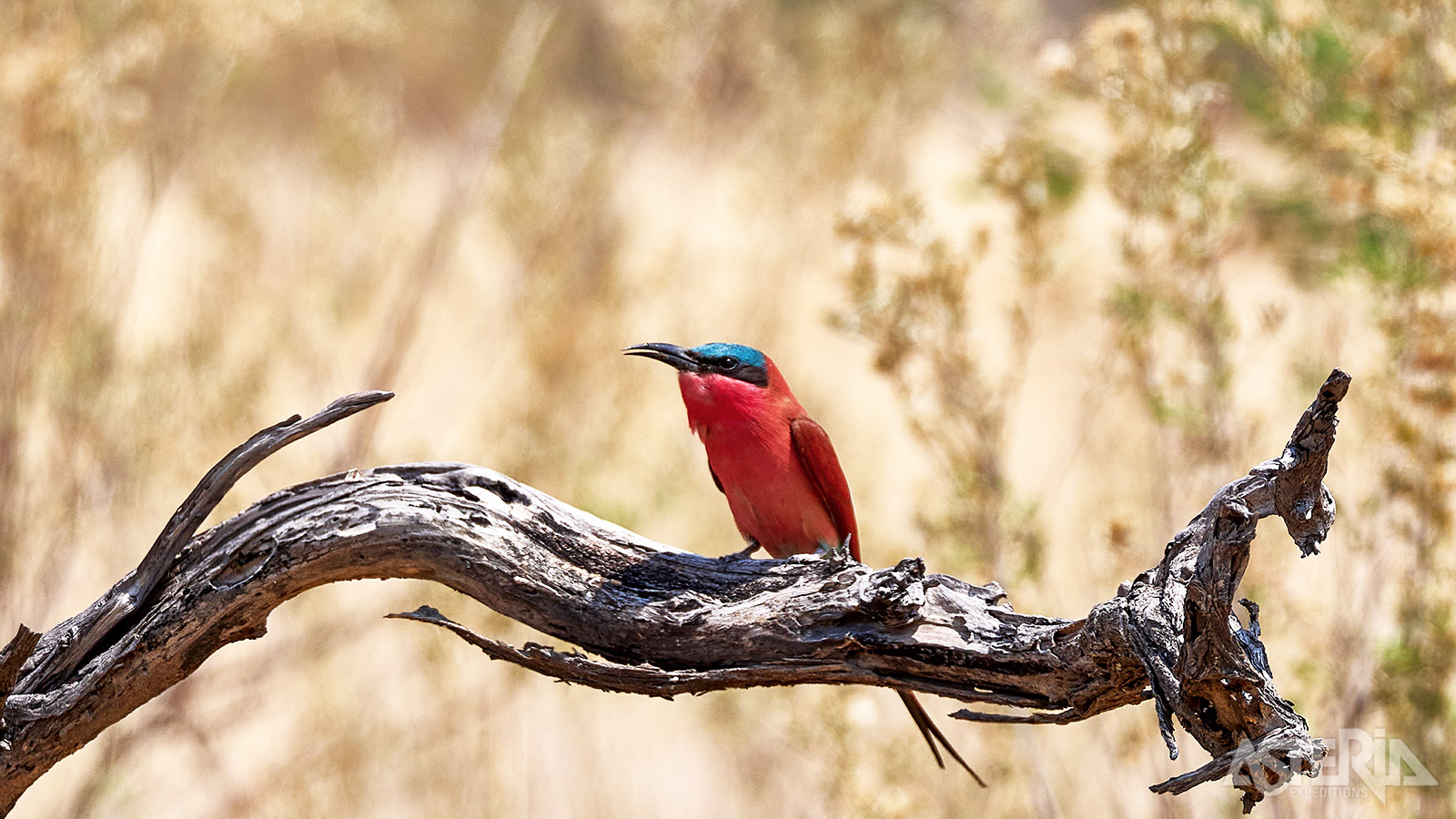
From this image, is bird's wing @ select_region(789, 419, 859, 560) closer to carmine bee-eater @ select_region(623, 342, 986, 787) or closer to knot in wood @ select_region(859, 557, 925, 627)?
carmine bee-eater @ select_region(623, 342, 986, 787)

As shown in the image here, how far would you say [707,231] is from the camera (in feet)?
41.0

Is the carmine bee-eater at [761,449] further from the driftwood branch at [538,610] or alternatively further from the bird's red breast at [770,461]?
the driftwood branch at [538,610]

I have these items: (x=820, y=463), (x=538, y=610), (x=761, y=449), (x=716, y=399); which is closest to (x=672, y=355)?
(x=716, y=399)

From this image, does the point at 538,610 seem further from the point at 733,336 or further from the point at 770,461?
the point at 733,336

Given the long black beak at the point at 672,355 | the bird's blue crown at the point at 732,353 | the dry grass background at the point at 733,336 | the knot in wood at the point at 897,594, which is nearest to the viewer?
the knot in wood at the point at 897,594

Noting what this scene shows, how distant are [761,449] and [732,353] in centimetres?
25

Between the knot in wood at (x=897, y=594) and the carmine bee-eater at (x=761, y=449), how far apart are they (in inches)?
40.5

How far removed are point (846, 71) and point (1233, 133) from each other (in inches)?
219

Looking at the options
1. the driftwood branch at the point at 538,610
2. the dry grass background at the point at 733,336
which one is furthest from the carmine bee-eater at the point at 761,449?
the driftwood branch at the point at 538,610

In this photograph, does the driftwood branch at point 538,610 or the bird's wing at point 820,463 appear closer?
the driftwood branch at point 538,610

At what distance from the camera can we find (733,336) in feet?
21.2

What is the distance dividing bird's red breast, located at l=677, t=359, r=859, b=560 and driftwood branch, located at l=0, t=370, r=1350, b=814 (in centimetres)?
80

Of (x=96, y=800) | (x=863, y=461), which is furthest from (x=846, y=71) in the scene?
(x=96, y=800)

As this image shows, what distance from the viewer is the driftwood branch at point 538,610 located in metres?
1.85
